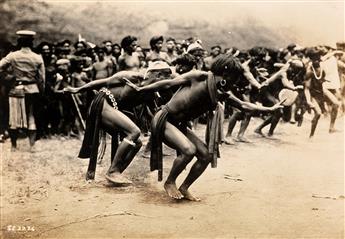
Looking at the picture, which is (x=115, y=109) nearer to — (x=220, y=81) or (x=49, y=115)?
(x=220, y=81)

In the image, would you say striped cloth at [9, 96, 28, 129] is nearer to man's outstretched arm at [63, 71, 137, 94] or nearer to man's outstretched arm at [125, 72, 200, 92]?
man's outstretched arm at [63, 71, 137, 94]

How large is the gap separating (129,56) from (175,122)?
126 centimetres

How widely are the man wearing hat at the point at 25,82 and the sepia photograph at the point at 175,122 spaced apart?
14 millimetres

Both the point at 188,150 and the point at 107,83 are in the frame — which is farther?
the point at 107,83

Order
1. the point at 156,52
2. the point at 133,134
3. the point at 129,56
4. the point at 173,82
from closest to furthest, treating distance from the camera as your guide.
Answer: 1. the point at 173,82
2. the point at 133,134
3. the point at 129,56
4. the point at 156,52

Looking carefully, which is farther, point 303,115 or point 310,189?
point 303,115

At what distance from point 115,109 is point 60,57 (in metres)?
1.63

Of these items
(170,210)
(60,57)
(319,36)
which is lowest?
(170,210)

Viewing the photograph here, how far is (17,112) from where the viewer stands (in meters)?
5.90

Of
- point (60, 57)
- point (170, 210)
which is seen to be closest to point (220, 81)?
point (170, 210)

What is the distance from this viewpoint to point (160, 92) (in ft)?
18.6

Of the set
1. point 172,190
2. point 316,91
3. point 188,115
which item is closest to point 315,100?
point 316,91

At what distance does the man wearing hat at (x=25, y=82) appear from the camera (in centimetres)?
565

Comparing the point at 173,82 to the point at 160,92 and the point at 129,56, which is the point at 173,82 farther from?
the point at 129,56
